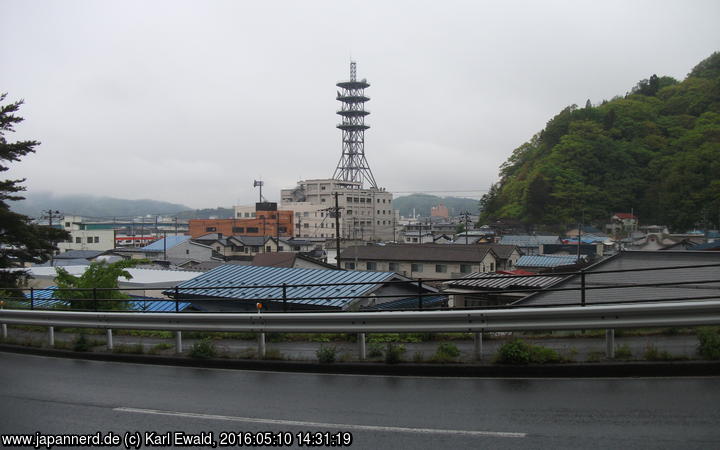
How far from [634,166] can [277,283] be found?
74.7 metres

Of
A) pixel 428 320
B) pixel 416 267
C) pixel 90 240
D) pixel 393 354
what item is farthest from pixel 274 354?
pixel 90 240

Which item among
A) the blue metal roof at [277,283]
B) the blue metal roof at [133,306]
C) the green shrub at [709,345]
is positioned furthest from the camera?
the blue metal roof at [277,283]

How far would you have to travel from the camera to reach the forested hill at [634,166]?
6134cm

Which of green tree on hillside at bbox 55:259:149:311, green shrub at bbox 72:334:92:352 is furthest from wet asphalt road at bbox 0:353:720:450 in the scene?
green tree on hillside at bbox 55:259:149:311

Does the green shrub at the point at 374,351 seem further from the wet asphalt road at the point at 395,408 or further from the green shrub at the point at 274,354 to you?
the green shrub at the point at 274,354

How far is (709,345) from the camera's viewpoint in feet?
19.9

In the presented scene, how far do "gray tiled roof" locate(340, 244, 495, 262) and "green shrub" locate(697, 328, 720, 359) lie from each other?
3116cm

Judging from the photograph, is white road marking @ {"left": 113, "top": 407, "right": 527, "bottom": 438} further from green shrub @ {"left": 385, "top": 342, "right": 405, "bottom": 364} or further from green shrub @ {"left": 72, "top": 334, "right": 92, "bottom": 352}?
green shrub @ {"left": 72, "top": 334, "right": 92, "bottom": 352}

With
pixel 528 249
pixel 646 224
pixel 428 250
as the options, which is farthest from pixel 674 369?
pixel 646 224

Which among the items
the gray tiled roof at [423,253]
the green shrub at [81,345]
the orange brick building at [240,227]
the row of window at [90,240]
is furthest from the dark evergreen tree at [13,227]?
the orange brick building at [240,227]

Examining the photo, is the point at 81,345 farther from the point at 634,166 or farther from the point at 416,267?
the point at 634,166

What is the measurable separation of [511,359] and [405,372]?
1357 millimetres

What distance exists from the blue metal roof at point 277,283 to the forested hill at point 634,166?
56.4m

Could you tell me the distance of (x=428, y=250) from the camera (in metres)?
39.7
